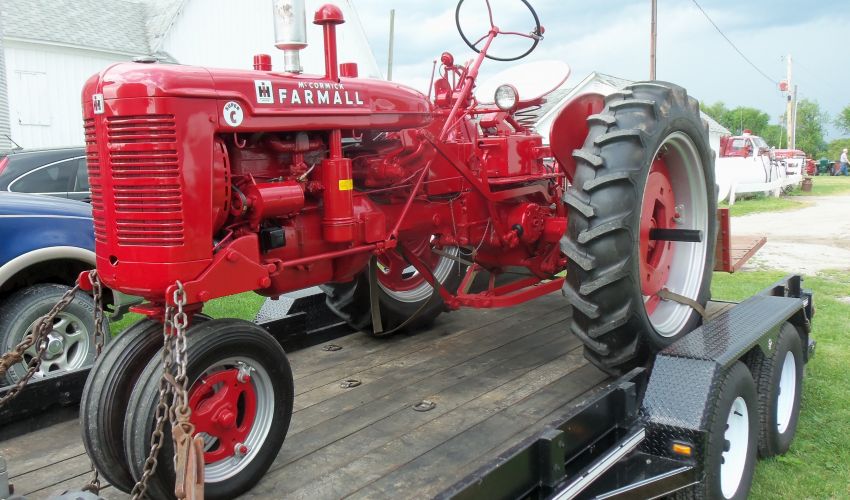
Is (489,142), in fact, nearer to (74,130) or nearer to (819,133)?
(74,130)

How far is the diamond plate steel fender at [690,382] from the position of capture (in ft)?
8.02

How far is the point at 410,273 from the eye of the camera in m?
4.48

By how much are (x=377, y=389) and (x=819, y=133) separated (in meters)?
65.3

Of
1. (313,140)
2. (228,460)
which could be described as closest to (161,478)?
(228,460)

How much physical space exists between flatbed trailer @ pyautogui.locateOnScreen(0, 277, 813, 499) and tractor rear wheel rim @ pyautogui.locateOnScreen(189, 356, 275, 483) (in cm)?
15

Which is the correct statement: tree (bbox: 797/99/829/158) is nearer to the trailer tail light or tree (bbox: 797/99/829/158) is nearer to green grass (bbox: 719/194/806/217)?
green grass (bbox: 719/194/806/217)

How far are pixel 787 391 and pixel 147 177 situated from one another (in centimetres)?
309

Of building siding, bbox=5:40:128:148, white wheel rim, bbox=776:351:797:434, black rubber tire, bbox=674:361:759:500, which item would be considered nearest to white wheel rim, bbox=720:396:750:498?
black rubber tire, bbox=674:361:759:500

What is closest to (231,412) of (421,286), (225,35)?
(421,286)

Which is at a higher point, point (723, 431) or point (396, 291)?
point (396, 291)

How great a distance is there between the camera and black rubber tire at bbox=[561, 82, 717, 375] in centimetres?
287

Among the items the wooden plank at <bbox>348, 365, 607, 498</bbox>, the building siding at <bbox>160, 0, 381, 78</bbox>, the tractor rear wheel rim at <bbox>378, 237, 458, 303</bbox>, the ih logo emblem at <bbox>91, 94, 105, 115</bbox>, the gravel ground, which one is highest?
the building siding at <bbox>160, 0, 381, 78</bbox>

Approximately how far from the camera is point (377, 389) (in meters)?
3.25

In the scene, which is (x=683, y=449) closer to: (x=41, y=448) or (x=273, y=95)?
(x=273, y=95)
